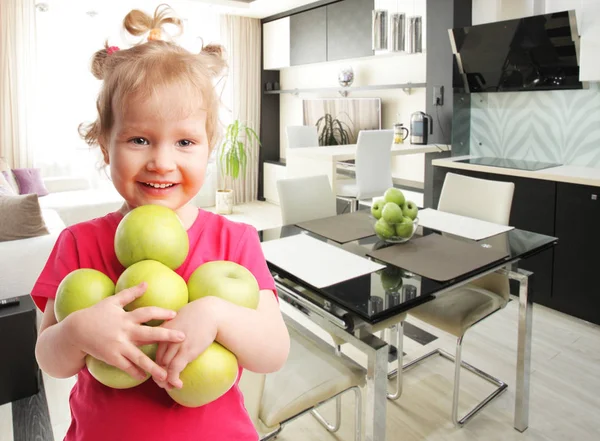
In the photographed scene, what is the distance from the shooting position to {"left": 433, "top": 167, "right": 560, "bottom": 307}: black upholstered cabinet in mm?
2881

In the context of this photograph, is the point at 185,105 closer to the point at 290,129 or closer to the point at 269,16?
the point at 290,129

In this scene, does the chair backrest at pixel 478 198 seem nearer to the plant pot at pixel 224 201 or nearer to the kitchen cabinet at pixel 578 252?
the kitchen cabinet at pixel 578 252

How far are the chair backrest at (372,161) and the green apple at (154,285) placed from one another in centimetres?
314

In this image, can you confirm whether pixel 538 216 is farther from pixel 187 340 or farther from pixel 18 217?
pixel 18 217

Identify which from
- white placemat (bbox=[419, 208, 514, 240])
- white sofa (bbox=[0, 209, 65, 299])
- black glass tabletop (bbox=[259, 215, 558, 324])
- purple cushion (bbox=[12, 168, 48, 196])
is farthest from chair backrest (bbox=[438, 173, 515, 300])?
purple cushion (bbox=[12, 168, 48, 196])

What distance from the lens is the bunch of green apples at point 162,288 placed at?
54 cm

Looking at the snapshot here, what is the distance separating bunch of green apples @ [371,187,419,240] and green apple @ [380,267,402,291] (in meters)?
0.24

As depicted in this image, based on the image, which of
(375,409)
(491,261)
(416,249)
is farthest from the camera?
(416,249)

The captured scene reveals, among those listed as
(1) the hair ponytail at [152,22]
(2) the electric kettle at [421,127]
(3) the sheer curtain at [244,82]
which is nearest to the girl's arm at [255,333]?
(1) the hair ponytail at [152,22]

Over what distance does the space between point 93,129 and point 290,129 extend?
417 centimetres

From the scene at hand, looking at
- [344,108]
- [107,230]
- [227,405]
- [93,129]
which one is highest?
[344,108]

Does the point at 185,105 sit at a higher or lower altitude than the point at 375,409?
higher

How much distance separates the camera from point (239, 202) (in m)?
6.25

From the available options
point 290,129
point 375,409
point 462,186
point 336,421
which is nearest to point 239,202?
point 290,129
